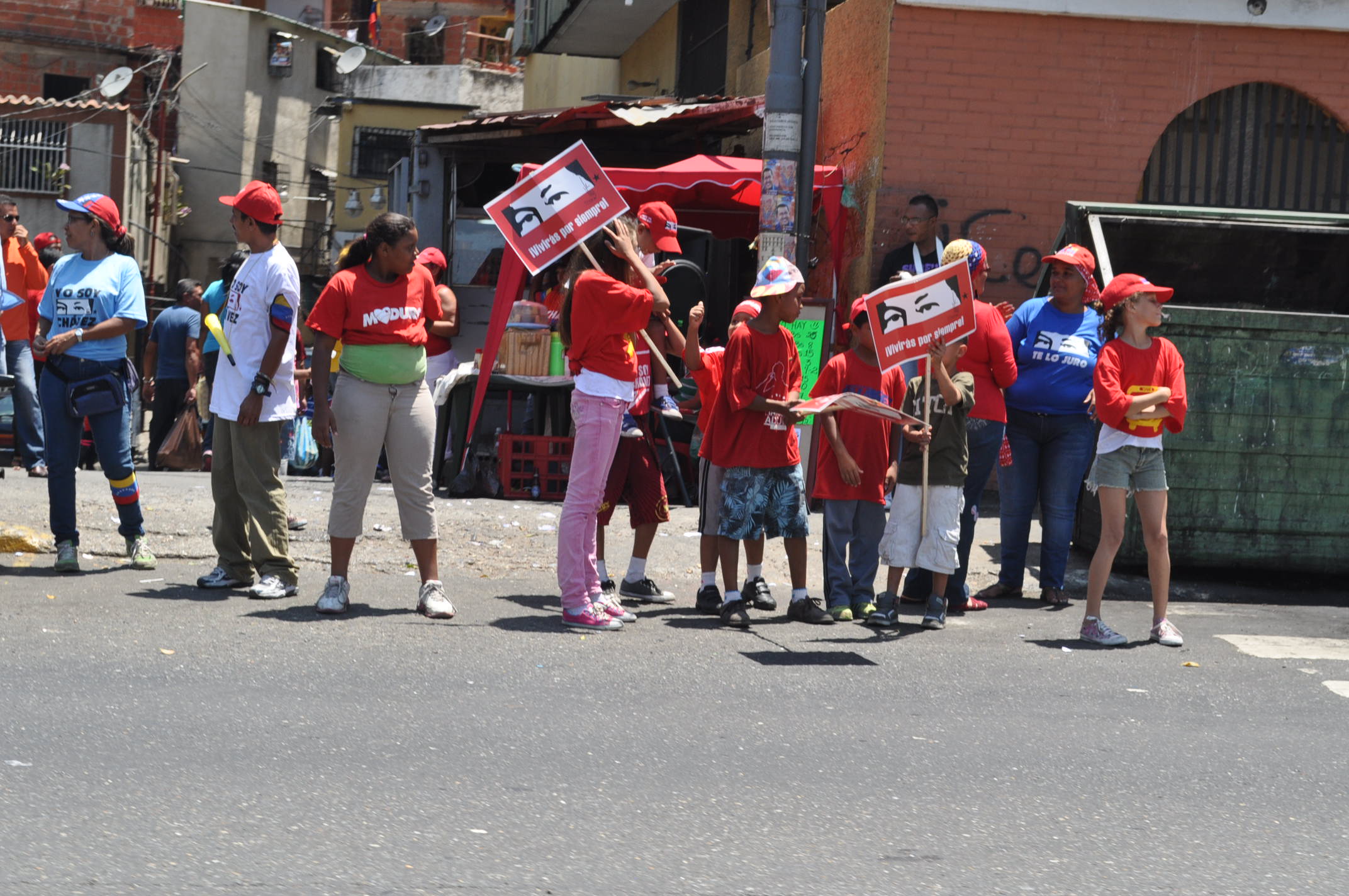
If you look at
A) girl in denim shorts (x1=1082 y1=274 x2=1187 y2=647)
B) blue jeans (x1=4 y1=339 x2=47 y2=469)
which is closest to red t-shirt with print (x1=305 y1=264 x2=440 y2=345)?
girl in denim shorts (x1=1082 y1=274 x2=1187 y2=647)

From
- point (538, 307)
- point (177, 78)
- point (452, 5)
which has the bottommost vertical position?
point (538, 307)

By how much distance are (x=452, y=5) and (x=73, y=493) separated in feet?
123

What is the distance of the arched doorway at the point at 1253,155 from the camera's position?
37.9 ft

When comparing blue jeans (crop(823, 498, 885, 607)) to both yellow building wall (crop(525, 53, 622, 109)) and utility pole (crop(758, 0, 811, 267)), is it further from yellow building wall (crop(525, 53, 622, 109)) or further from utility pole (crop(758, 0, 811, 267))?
yellow building wall (crop(525, 53, 622, 109))

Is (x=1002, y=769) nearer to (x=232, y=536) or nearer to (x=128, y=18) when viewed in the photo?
(x=232, y=536)

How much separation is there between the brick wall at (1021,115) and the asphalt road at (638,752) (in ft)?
15.0

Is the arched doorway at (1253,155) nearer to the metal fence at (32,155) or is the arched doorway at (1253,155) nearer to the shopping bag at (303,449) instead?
the shopping bag at (303,449)

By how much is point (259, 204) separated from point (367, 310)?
0.83 meters

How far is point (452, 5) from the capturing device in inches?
1666

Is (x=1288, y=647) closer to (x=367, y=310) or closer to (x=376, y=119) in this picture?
(x=367, y=310)

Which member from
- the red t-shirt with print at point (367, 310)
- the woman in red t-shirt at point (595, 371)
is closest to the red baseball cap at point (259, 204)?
the red t-shirt with print at point (367, 310)

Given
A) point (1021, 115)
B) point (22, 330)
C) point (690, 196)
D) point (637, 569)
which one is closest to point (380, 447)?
point (637, 569)

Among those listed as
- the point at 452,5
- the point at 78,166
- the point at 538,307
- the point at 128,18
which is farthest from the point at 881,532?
the point at 452,5

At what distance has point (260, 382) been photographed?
22.0ft
